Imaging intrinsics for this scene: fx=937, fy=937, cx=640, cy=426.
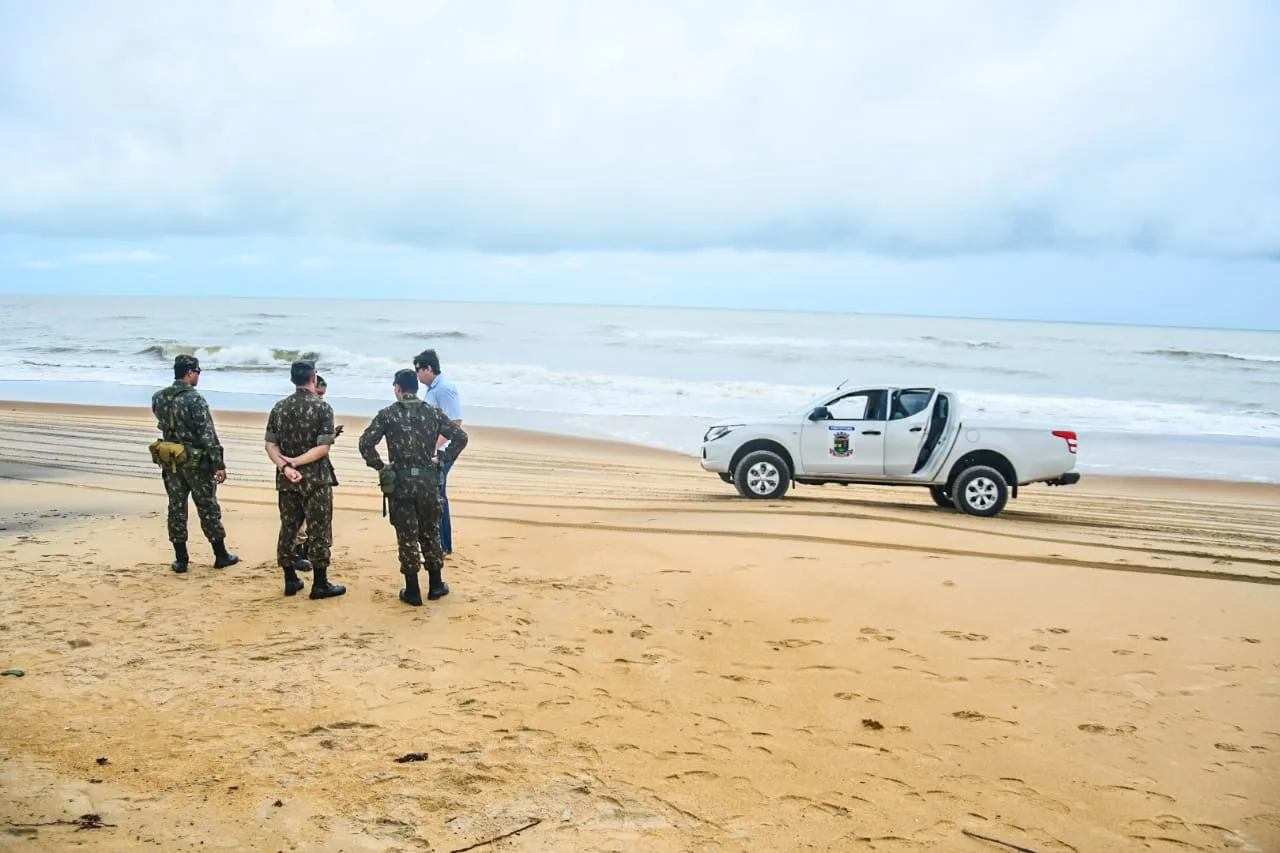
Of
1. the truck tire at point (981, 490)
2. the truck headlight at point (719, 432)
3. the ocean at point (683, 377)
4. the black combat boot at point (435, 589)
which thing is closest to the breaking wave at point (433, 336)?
the ocean at point (683, 377)

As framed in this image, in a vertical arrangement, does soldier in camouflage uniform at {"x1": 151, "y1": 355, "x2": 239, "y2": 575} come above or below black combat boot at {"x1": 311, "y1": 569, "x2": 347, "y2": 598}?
above

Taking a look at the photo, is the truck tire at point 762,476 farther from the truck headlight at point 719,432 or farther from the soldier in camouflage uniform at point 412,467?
the soldier in camouflage uniform at point 412,467

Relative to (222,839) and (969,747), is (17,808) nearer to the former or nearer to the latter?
(222,839)

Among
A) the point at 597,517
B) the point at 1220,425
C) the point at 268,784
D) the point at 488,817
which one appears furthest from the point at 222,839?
the point at 1220,425

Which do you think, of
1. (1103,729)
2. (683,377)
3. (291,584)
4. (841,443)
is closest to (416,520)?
(291,584)

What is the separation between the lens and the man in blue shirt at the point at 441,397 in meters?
7.72

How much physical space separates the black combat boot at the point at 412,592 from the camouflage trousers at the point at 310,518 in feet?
2.17

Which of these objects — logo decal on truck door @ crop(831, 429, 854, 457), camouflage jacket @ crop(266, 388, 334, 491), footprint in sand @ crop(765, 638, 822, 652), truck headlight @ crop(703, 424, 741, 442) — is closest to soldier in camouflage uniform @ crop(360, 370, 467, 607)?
camouflage jacket @ crop(266, 388, 334, 491)

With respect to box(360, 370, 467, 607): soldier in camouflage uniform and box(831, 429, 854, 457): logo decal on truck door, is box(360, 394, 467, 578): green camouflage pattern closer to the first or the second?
box(360, 370, 467, 607): soldier in camouflage uniform

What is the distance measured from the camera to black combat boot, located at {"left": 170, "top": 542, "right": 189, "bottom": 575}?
7968 mm

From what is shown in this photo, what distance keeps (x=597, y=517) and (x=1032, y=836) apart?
7381mm

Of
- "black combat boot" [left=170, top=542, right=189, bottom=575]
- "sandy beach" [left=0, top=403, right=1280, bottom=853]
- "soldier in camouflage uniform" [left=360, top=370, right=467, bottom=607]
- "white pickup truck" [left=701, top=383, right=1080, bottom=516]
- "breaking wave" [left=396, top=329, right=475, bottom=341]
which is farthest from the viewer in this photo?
"breaking wave" [left=396, top=329, right=475, bottom=341]

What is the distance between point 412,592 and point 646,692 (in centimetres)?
241

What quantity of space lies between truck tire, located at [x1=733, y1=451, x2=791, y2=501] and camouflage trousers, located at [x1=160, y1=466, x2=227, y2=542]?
21.9 ft
